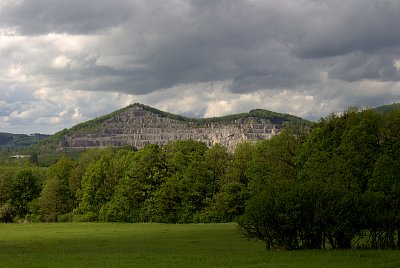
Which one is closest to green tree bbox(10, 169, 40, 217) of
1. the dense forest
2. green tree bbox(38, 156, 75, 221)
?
the dense forest

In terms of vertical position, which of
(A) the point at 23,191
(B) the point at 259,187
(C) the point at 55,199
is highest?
(B) the point at 259,187

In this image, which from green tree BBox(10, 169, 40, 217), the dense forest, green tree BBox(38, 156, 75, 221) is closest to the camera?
the dense forest

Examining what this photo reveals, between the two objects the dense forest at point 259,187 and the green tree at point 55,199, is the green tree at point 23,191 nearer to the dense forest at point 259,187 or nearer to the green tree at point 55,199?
the dense forest at point 259,187

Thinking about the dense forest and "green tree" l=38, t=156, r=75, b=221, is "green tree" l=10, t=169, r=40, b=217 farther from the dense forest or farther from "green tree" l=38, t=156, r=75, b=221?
"green tree" l=38, t=156, r=75, b=221

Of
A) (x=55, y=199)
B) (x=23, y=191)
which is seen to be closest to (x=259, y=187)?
(x=55, y=199)

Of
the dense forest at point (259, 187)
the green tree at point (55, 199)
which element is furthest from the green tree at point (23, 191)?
the green tree at point (55, 199)

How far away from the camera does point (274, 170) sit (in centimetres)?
9275

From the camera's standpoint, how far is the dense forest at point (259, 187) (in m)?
38.5

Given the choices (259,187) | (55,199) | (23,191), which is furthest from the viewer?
(23,191)

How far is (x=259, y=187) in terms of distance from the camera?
90125mm

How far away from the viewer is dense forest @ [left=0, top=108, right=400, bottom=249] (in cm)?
3853

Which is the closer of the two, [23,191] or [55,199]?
[55,199]

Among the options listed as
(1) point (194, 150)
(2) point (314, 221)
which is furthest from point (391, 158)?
(1) point (194, 150)

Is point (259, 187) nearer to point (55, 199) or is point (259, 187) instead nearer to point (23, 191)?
point (55, 199)
